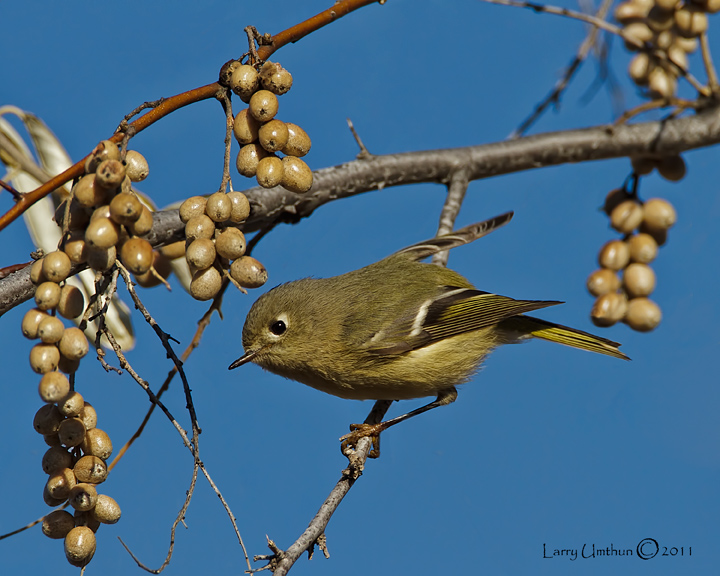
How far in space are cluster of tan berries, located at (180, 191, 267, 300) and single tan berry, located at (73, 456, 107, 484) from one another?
0.39 m

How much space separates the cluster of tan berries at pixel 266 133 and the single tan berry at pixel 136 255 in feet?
1.09

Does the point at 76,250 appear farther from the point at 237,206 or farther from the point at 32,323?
the point at 237,206

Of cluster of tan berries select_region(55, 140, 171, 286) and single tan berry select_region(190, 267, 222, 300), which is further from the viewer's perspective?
single tan berry select_region(190, 267, 222, 300)

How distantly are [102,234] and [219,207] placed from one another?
27 centimetres

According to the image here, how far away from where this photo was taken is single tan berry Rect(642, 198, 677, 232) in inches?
76.5

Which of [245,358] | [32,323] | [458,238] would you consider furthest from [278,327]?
[32,323]

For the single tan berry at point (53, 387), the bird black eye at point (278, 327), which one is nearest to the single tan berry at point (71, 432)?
the single tan berry at point (53, 387)

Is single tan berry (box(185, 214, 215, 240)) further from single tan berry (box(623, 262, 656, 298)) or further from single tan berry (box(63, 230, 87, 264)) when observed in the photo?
single tan berry (box(623, 262, 656, 298))

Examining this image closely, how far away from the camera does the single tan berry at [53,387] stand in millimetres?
1249

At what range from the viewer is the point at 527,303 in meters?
2.71

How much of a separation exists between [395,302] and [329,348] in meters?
0.35

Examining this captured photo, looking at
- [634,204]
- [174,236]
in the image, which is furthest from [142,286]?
[634,204]

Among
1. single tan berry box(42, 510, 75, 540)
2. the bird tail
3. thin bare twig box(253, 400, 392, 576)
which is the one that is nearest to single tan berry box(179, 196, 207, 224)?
single tan berry box(42, 510, 75, 540)

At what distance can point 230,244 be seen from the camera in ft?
4.53
